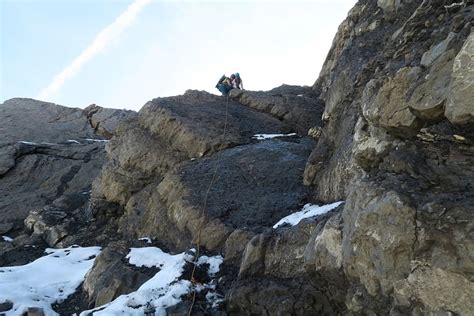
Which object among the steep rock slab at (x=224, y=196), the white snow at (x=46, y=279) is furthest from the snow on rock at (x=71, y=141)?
the white snow at (x=46, y=279)

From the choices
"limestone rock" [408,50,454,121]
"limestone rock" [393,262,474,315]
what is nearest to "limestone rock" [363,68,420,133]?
"limestone rock" [408,50,454,121]

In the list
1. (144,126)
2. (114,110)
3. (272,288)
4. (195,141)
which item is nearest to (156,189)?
(195,141)

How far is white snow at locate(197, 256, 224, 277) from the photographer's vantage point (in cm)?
1002

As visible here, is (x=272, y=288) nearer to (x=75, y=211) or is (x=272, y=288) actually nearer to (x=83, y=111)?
(x=75, y=211)

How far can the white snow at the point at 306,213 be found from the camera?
9715mm

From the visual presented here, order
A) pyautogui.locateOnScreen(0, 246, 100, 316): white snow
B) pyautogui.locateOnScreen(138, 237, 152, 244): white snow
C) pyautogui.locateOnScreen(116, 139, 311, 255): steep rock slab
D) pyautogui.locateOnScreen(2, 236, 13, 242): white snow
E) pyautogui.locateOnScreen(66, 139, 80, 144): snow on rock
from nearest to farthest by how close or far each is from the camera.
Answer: pyautogui.locateOnScreen(0, 246, 100, 316): white snow < pyautogui.locateOnScreen(116, 139, 311, 255): steep rock slab < pyautogui.locateOnScreen(138, 237, 152, 244): white snow < pyautogui.locateOnScreen(2, 236, 13, 242): white snow < pyautogui.locateOnScreen(66, 139, 80, 144): snow on rock

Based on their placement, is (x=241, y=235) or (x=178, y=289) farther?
(x=241, y=235)

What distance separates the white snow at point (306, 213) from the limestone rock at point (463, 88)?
406cm

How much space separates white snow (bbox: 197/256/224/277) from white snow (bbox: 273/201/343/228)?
1.56 m

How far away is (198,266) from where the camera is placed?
401 inches

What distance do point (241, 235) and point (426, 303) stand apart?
5.15 meters

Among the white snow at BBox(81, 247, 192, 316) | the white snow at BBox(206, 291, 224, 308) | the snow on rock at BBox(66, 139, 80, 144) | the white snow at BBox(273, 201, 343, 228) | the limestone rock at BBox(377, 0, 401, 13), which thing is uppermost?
the limestone rock at BBox(377, 0, 401, 13)

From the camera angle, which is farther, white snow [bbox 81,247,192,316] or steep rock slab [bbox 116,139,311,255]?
steep rock slab [bbox 116,139,311,255]

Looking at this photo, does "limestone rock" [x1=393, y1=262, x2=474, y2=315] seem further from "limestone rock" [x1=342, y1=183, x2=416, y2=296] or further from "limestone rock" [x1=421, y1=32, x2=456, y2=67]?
"limestone rock" [x1=421, y1=32, x2=456, y2=67]
